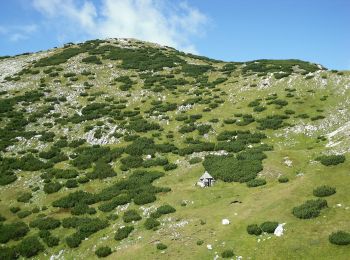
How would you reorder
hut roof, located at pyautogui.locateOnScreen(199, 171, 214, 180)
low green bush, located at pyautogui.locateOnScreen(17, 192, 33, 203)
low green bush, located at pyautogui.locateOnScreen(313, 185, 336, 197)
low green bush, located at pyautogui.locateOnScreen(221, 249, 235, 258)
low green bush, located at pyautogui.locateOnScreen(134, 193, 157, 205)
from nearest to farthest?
low green bush, located at pyautogui.locateOnScreen(221, 249, 235, 258) → low green bush, located at pyautogui.locateOnScreen(313, 185, 336, 197) → low green bush, located at pyautogui.locateOnScreen(134, 193, 157, 205) → hut roof, located at pyautogui.locateOnScreen(199, 171, 214, 180) → low green bush, located at pyautogui.locateOnScreen(17, 192, 33, 203)

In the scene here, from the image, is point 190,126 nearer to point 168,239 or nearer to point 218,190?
point 218,190

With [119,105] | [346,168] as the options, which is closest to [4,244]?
[346,168]

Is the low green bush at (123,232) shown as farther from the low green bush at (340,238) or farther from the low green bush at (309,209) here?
the low green bush at (340,238)

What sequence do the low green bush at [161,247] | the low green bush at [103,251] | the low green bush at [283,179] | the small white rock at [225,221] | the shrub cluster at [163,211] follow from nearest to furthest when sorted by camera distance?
1. the low green bush at [161,247]
2. the low green bush at [103,251]
3. the small white rock at [225,221]
4. the shrub cluster at [163,211]
5. the low green bush at [283,179]

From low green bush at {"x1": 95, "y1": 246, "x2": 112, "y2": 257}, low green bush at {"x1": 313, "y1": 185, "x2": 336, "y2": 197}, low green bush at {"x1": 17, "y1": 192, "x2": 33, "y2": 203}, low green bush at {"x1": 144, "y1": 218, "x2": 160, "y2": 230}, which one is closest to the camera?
low green bush at {"x1": 95, "y1": 246, "x2": 112, "y2": 257}

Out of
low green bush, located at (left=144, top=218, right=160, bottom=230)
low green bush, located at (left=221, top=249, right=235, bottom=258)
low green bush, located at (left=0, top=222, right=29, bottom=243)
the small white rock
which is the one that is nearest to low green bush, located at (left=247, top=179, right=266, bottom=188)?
the small white rock

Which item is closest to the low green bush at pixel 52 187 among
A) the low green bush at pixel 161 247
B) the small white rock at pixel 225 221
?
the low green bush at pixel 161 247

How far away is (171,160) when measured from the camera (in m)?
41.7

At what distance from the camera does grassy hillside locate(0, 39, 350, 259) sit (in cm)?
2628

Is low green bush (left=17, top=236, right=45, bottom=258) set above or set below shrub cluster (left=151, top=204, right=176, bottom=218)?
below

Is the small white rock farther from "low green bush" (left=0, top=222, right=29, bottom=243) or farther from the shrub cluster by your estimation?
"low green bush" (left=0, top=222, right=29, bottom=243)

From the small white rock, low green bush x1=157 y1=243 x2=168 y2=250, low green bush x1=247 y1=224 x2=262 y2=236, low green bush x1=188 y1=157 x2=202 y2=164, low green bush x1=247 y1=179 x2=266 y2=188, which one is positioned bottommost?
low green bush x1=157 y1=243 x2=168 y2=250

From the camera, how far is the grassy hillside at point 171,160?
2628 cm

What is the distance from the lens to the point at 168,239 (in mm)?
26656
